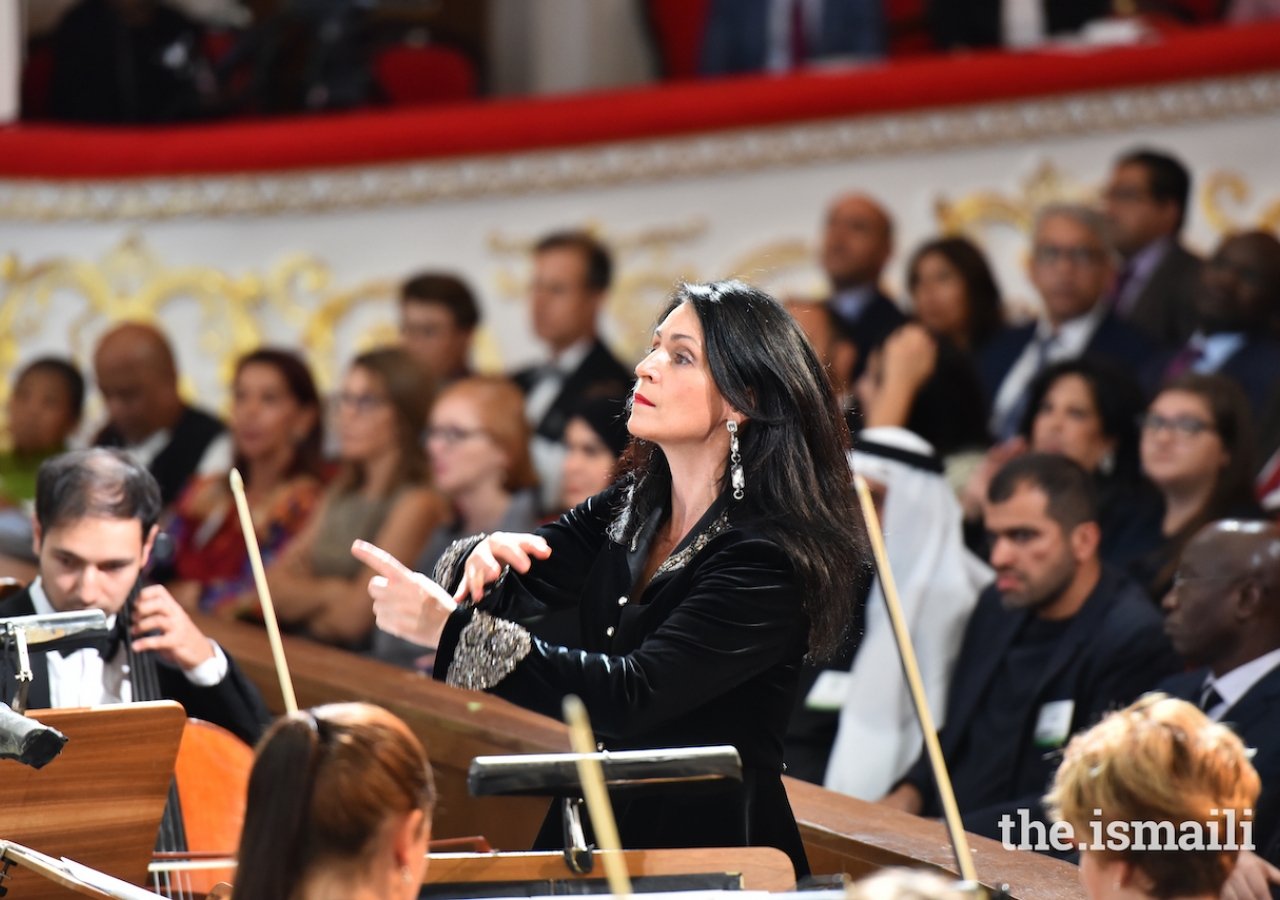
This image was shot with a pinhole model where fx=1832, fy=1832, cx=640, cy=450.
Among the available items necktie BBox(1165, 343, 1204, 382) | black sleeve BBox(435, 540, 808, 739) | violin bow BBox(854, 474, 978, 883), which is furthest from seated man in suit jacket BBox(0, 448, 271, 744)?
necktie BBox(1165, 343, 1204, 382)

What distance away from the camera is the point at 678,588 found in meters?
2.29

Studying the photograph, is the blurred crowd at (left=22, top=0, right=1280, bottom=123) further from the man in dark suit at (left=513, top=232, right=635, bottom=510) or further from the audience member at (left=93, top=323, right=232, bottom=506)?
the audience member at (left=93, top=323, right=232, bottom=506)

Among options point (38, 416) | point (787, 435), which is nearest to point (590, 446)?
point (787, 435)

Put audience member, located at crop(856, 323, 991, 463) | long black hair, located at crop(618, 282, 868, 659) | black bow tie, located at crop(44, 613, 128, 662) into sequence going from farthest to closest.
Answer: audience member, located at crop(856, 323, 991, 463)
black bow tie, located at crop(44, 613, 128, 662)
long black hair, located at crop(618, 282, 868, 659)

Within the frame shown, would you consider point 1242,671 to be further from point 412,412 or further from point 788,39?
point 788,39

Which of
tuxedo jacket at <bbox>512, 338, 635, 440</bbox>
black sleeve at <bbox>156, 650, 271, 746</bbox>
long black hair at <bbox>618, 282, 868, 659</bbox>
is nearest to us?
long black hair at <bbox>618, 282, 868, 659</bbox>

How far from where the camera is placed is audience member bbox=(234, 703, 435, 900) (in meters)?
1.67

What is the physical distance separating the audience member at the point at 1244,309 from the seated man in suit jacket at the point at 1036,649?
1.02 meters

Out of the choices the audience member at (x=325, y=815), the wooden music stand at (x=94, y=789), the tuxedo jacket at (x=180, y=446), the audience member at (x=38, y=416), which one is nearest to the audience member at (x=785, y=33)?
the tuxedo jacket at (x=180, y=446)

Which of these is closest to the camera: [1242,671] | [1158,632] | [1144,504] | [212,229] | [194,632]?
[194,632]

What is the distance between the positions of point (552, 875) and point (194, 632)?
39.4 inches

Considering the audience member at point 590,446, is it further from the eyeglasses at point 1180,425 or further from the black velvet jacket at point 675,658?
the black velvet jacket at point 675,658

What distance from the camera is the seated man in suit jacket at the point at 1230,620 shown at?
3221 mm

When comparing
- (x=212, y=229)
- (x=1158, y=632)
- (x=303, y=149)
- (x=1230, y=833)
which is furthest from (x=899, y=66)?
(x=1230, y=833)
